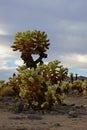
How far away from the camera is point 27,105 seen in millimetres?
19000

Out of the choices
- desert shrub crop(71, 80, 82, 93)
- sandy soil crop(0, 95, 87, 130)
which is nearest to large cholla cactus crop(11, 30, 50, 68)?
sandy soil crop(0, 95, 87, 130)

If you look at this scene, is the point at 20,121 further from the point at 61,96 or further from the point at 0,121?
the point at 61,96

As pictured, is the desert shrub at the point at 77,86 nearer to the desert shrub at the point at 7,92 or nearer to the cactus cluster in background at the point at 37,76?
the desert shrub at the point at 7,92

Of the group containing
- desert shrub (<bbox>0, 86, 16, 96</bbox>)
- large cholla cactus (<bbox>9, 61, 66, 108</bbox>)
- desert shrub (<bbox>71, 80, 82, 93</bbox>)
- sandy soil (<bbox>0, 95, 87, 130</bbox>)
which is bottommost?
sandy soil (<bbox>0, 95, 87, 130</bbox>)

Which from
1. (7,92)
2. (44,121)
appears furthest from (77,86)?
(44,121)

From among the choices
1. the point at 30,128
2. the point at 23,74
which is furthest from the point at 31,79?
the point at 30,128

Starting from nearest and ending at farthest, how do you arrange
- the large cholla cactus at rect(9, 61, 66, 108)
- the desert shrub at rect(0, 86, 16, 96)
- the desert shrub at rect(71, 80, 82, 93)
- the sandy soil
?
the sandy soil
the large cholla cactus at rect(9, 61, 66, 108)
the desert shrub at rect(0, 86, 16, 96)
the desert shrub at rect(71, 80, 82, 93)

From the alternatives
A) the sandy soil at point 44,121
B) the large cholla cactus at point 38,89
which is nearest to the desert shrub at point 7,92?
the large cholla cactus at point 38,89

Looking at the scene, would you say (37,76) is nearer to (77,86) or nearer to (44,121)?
(44,121)

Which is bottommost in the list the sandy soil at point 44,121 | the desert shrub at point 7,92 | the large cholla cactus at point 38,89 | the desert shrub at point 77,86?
the sandy soil at point 44,121

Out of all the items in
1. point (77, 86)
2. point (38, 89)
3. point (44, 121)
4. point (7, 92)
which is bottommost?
point (44, 121)

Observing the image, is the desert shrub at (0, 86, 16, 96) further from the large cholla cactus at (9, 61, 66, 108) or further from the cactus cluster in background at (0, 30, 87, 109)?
the large cholla cactus at (9, 61, 66, 108)

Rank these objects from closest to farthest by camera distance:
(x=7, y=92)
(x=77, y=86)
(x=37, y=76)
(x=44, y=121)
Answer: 1. (x=44, y=121)
2. (x=37, y=76)
3. (x=7, y=92)
4. (x=77, y=86)

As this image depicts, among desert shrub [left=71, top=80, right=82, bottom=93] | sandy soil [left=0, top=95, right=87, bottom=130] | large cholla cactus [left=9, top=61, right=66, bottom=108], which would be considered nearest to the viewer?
sandy soil [left=0, top=95, right=87, bottom=130]
